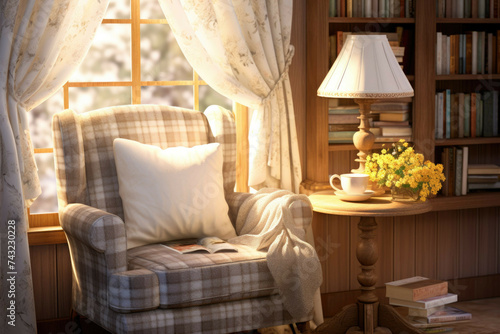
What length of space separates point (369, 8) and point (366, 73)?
60cm

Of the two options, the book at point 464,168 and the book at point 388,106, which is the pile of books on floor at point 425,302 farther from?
the book at point 388,106

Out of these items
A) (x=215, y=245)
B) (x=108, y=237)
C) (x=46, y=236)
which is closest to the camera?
(x=108, y=237)

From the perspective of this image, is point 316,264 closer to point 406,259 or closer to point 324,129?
point 324,129

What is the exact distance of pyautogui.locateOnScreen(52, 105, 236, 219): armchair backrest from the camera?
338 cm

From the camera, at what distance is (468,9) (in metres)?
4.17

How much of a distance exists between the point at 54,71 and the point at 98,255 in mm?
950

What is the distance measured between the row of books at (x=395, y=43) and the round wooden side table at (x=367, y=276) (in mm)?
788

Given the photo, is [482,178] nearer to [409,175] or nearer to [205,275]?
[409,175]

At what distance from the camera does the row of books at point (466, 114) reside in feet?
13.5

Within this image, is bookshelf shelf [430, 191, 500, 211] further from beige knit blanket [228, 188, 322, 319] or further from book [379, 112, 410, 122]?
beige knit blanket [228, 188, 322, 319]

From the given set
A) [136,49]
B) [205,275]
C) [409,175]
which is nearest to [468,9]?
[409,175]

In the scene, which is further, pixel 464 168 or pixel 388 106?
pixel 464 168

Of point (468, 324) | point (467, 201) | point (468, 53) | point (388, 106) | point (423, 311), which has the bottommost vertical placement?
point (468, 324)

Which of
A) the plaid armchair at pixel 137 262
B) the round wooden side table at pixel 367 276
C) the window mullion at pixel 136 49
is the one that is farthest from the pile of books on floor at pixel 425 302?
the window mullion at pixel 136 49
